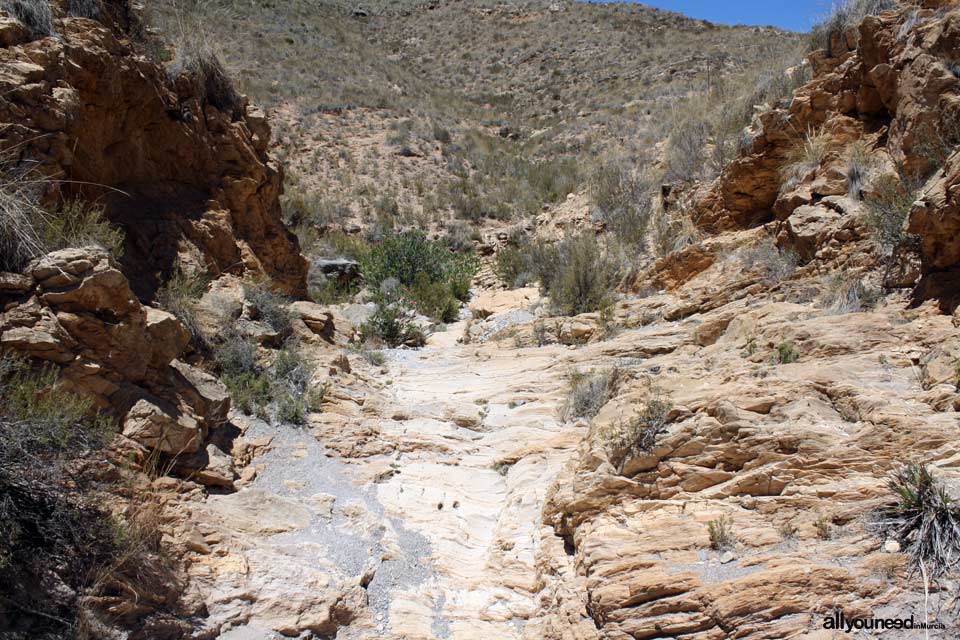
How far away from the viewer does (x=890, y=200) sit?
19.5 feet

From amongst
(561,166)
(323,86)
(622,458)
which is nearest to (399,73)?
(323,86)

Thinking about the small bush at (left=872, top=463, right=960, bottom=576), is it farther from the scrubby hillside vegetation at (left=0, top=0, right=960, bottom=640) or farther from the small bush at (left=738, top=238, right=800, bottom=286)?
the small bush at (left=738, top=238, right=800, bottom=286)

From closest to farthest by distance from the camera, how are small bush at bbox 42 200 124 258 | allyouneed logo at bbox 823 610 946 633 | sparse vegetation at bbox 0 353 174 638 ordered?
allyouneed logo at bbox 823 610 946 633 < sparse vegetation at bbox 0 353 174 638 < small bush at bbox 42 200 124 258

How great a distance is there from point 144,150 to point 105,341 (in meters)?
3.70

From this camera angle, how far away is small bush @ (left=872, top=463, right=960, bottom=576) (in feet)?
8.02

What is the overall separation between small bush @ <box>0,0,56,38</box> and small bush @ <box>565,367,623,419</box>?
566 cm

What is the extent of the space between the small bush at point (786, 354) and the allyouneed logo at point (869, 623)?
2.43 metres

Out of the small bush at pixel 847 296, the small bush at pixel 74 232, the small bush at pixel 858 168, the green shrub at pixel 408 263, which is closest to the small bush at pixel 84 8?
the small bush at pixel 74 232

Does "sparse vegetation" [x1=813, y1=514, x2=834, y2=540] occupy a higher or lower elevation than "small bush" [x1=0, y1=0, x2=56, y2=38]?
lower

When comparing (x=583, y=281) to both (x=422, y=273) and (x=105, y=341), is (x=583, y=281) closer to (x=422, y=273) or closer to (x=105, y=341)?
(x=422, y=273)

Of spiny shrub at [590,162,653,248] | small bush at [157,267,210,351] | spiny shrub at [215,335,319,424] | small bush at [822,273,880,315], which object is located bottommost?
spiny shrub at [215,335,319,424]

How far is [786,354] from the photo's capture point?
4.61 meters

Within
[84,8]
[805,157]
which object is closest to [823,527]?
[805,157]

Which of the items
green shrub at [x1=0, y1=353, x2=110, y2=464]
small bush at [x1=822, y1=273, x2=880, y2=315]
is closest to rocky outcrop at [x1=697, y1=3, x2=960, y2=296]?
small bush at [x1=822, y1=273, x2=880, y2=315]
